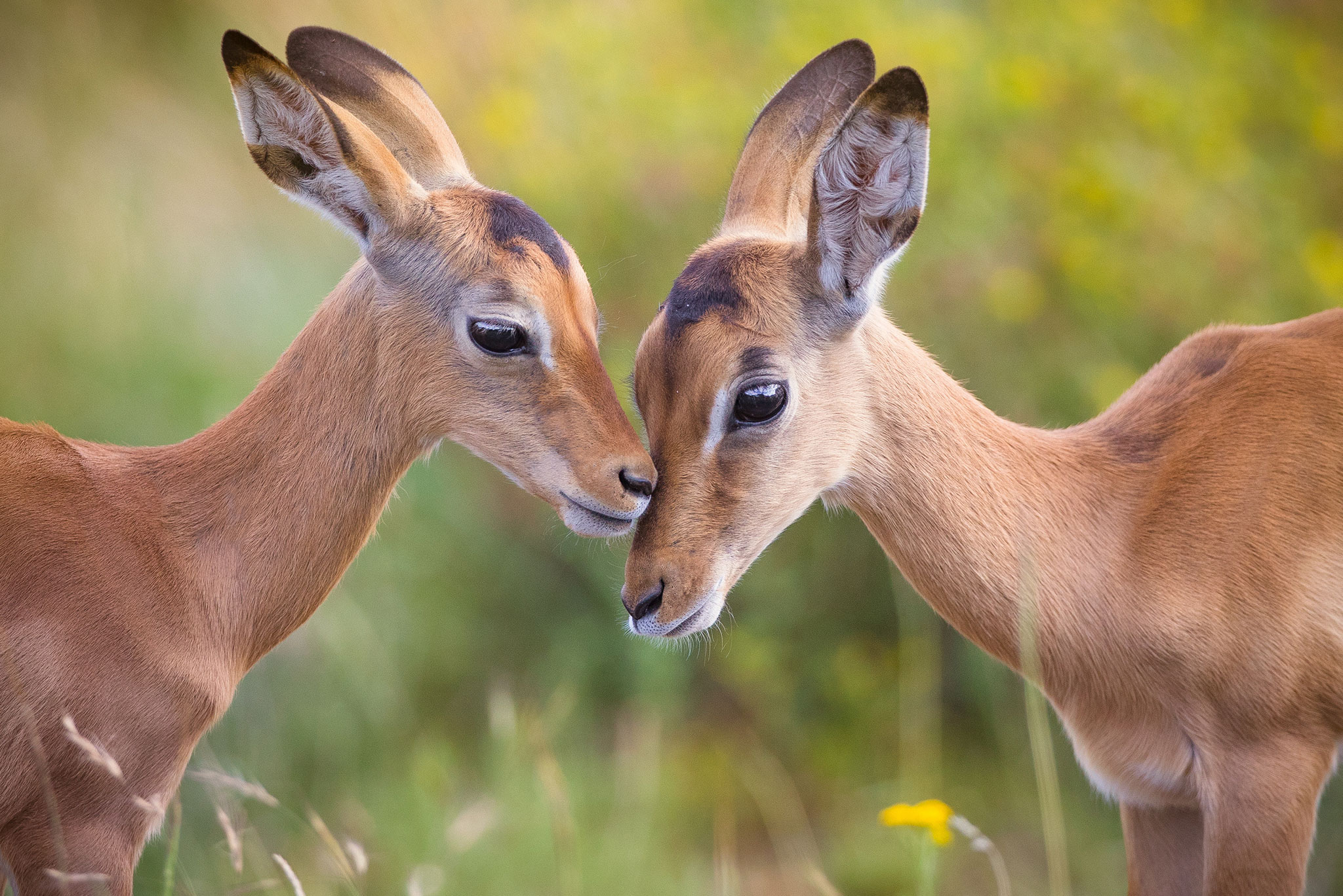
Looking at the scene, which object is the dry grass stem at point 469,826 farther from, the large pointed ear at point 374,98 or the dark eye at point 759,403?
the large pointed ear at point 374,98

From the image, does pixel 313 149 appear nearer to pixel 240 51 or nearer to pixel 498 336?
pixel 240 51

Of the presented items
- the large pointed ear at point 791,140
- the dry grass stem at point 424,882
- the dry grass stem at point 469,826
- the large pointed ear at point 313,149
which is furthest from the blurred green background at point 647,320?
the large pointed ear at point 313,149

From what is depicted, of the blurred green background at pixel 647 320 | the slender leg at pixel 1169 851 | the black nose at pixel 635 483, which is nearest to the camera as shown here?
the black nose at pixel 635 483

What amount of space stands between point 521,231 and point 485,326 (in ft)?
0.95

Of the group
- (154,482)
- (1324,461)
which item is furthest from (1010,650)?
(154,482)

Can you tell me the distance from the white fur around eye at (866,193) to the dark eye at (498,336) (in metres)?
0.82

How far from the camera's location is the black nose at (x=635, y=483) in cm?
296

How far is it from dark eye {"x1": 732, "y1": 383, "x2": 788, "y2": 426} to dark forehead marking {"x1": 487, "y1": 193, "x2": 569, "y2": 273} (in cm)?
59

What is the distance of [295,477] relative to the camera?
9.87 ft

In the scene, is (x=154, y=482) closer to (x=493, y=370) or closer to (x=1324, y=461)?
(x=493, y=370)

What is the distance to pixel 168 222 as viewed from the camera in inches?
275

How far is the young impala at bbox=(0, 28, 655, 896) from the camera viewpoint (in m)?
2.67

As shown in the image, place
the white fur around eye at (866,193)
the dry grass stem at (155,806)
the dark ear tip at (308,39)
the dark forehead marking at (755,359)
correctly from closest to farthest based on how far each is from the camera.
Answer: the dry grass stem at (155,806)
the white fur around eye at (866,193)
the dark forehead marking at (755,359)
the dark ear tip at (308,39)

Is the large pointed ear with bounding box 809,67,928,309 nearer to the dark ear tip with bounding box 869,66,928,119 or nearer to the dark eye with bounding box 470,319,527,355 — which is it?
the dark ear tip with bounding box 869,66,928,119
